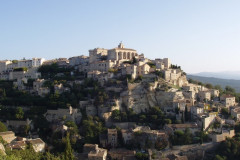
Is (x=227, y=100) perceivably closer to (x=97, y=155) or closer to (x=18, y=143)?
(x=97, y=155)

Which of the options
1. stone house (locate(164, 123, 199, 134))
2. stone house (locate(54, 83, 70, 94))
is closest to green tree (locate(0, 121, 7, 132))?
stone house (locate(54, 83, 70, 94))

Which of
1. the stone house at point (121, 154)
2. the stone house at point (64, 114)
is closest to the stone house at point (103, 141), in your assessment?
the stone house at point (121, 154)

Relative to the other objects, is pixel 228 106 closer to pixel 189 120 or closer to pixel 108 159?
pixel 189 120

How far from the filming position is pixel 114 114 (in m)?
36.8

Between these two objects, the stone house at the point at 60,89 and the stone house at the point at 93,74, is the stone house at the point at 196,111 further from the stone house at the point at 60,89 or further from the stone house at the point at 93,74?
the stone house at the point at 60,89

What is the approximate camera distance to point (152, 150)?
31359mm

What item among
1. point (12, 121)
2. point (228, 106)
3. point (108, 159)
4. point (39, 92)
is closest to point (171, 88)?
point (228, 106)

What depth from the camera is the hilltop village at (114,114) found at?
1254 inches

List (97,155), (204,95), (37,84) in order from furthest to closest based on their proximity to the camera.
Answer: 1. (37,84)
2. (204,95)
3. (97,155)

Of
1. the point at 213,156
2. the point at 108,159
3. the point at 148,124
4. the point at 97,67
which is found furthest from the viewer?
the point at 97,67

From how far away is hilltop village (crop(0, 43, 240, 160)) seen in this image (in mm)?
31859

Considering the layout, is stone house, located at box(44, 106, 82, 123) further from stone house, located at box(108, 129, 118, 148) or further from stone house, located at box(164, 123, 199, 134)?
stone house, located at box(164, 123, 199, 134)

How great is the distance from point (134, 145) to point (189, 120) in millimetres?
9189

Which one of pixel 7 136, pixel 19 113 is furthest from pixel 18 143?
pixel 19 113
